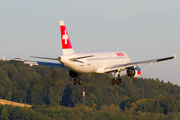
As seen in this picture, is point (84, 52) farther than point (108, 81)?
No

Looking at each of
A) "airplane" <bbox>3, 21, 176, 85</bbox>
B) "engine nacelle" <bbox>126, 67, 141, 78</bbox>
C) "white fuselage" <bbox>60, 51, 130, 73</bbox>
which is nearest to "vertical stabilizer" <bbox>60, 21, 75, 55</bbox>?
"airplane" <bbox>3, 21, 176, 85</bbox>

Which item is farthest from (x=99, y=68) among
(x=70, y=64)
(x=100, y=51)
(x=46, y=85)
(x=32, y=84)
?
(x=32, y=84)

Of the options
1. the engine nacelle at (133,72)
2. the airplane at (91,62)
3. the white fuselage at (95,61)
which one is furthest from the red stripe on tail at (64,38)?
the engine nacelle at (133,72)

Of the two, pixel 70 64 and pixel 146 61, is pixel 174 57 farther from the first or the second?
pixel 70 64

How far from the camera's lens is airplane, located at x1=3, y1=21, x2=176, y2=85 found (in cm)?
5538

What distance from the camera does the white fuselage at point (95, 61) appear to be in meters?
55.3

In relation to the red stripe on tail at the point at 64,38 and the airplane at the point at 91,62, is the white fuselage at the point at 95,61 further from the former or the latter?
the red stripe on tail at the point at 64,38

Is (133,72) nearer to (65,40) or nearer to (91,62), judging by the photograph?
(91,62)

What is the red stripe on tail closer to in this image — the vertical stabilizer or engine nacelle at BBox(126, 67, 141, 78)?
the vertical stabilizer

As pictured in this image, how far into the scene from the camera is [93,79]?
259 ft

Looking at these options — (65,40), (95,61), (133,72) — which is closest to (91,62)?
(95,61)

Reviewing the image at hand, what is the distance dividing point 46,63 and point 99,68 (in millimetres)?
10116

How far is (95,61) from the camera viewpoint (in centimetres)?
6081

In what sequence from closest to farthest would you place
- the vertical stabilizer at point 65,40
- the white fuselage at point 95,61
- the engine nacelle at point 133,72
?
the white fuselage at point 95,61 < the vertical stabilizer at point 65,40 < the engine nacelle at point 133,72
